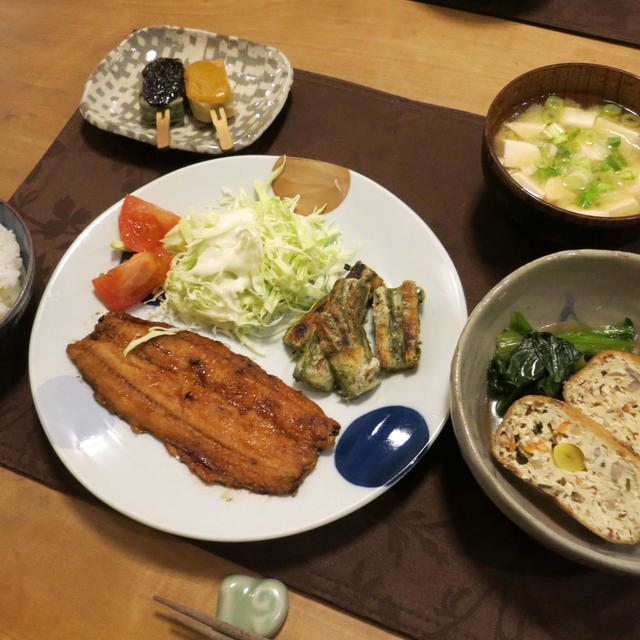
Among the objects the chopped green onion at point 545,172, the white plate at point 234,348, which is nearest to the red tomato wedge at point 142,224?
the white plate at point 234,348

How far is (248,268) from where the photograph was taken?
2.45m

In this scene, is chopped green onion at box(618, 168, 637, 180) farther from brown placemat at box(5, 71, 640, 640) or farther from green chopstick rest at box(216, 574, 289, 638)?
green chopstick rest at box(216, 574, 289, 638)

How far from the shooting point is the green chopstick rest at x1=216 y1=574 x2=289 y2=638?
182 centimetres

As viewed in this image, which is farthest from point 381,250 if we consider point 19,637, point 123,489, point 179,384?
point 19,637

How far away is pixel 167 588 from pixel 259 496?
16.2 inches

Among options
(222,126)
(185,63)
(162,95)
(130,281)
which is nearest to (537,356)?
(130,281)

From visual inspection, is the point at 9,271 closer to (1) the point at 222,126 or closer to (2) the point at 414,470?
(1) the point at 222,126

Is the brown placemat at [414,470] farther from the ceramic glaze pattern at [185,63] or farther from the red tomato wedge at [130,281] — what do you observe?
the red tomato wedge at [130,281]

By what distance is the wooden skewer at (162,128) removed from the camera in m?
2.75

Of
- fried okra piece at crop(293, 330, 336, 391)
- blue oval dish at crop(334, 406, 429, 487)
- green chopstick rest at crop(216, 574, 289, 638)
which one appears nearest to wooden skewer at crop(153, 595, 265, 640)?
green chopstick rest at crop(216, 574, 289, 638)

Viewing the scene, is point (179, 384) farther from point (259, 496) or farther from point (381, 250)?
point (381, 250)

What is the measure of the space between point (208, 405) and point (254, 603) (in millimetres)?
633

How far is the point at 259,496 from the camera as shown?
193 cm

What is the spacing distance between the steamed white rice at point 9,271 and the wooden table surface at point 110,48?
616mm
